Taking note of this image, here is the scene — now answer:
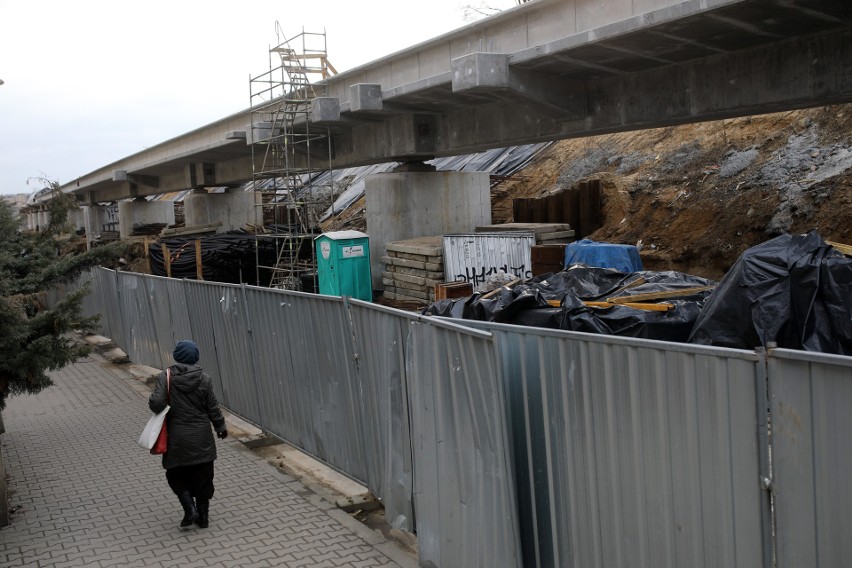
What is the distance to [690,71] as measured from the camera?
11.7 m

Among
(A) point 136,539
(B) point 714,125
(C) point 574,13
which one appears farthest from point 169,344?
(B) point 714,125

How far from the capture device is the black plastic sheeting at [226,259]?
2222cm

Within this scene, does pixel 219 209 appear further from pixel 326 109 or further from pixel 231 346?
pixel 231 346

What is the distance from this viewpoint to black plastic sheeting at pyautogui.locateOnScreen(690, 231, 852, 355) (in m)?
6.20

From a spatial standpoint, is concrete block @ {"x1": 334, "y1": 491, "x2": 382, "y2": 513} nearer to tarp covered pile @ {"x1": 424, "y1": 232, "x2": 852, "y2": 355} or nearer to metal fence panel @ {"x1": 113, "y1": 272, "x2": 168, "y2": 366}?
tarp covered pile @ {"x1": 424, "y1": 232, "x2": 852, "y2": 355}

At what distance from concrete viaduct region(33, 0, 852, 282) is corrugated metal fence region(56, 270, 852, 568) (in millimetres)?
5766

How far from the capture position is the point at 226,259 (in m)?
22.4

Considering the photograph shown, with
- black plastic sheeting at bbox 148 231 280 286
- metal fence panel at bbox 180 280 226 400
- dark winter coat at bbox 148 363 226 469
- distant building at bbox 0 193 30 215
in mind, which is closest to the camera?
dark winter coat at bbox 148 363 226 469

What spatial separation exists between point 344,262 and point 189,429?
1126cm

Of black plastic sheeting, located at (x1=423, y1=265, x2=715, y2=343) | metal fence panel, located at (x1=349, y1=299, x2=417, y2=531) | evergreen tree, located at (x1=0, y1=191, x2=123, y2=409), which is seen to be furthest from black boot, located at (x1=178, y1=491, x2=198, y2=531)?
black plastic sheeting, located at (x1=423, y1=265, x2=715, y2=343)

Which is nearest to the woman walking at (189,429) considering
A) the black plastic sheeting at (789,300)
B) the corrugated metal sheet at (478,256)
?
→ the black plastic sheeting at (789,300)

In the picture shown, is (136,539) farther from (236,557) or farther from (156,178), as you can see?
(156,178)

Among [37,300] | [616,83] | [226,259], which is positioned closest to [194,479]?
[37,300]

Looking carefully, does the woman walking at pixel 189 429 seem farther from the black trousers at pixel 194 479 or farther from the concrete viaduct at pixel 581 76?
the concrete viaduct at pixel 581 76
